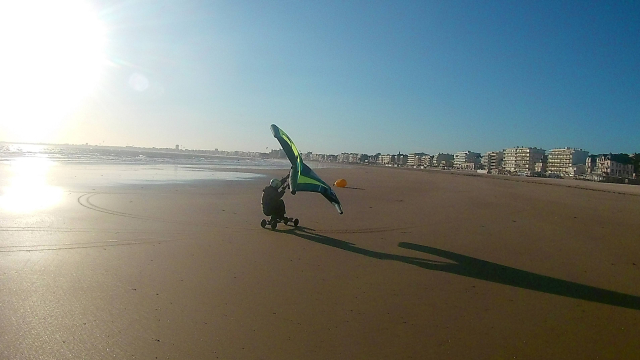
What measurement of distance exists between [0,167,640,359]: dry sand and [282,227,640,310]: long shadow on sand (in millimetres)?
47

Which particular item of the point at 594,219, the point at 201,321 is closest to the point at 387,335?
the point at 201,321

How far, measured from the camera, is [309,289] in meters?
6.90

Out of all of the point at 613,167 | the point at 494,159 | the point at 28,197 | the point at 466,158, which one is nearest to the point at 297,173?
the point at 28,197

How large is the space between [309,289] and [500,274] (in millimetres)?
3935

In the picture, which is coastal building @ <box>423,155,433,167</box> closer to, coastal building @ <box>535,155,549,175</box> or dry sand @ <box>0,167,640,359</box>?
coastal building @ <box>535,155,549,175</box>

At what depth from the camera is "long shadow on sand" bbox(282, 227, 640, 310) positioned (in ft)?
23.0

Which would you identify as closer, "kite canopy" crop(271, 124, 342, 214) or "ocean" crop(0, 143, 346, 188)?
"kite canopy" crop(271, 124, 342, 214)

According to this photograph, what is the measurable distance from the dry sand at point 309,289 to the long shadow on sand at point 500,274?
0.05 metres

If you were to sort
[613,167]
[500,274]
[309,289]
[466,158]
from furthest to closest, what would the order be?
[466,158] → [613,167] → [500,274] → [309,289]

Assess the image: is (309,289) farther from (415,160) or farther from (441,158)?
(415,160)

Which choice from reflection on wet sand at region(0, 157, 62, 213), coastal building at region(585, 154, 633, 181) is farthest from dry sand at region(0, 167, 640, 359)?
coastal building at region(585, 154, 633, 181)

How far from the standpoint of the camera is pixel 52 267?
749 cm

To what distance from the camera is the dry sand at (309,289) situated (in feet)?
16.2

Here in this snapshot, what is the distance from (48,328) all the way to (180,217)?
8.41m
